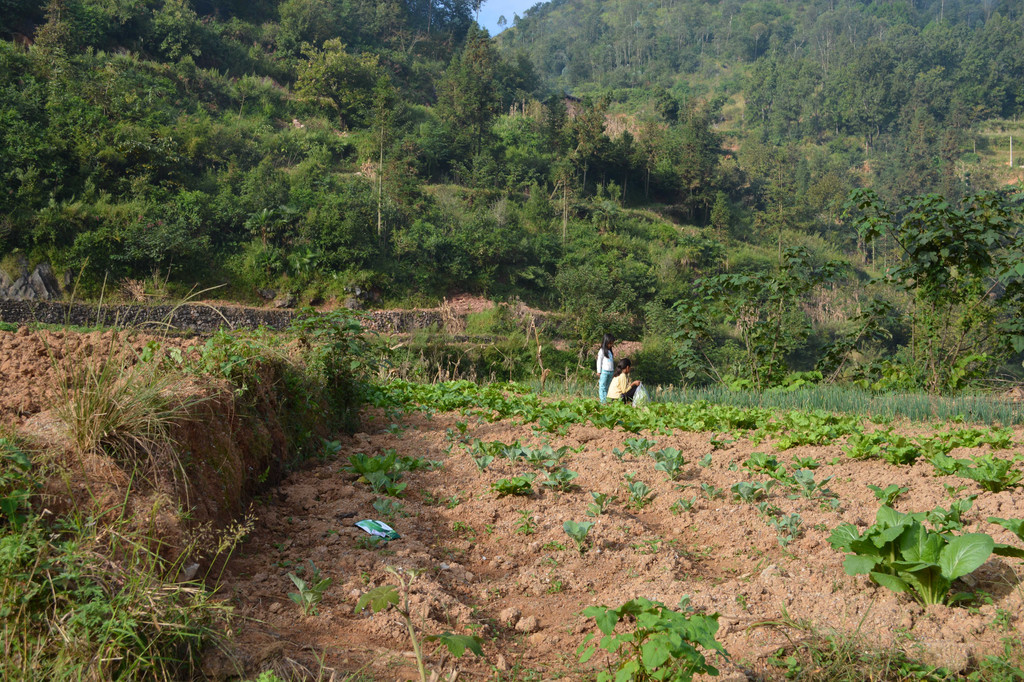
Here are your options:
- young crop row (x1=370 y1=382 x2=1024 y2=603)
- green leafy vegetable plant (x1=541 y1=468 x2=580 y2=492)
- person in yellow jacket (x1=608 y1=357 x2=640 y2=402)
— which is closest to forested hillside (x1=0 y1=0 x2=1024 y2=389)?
person in yellow jacket (x1=608 y1=357 x2=640 y2=402)

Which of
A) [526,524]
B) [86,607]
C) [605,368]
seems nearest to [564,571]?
[526,524]

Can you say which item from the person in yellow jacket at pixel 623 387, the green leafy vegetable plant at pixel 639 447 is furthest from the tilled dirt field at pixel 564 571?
the person in yellow jacket at pixel 623 387

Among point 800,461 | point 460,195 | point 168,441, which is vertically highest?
point 460,195

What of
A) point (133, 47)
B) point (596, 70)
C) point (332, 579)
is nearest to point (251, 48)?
point (133, 47)

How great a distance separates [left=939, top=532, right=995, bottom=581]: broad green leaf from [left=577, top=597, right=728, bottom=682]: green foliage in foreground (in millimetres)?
1136

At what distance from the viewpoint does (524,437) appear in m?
5.96

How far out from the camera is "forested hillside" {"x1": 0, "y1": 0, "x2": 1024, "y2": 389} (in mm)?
10172

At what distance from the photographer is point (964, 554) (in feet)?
9.59

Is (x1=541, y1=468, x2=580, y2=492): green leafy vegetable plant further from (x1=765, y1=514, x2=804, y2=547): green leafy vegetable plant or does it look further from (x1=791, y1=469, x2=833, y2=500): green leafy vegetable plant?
(x1=791, y1=469, x2=833, y2=500): green leafy vegetable plant

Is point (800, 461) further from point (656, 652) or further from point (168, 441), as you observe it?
point (168, 441)

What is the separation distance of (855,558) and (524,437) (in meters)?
3.19

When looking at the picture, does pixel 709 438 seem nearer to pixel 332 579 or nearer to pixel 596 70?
pixel 332 579

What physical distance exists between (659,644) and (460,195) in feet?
119

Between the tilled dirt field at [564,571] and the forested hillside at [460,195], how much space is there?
524 cm
